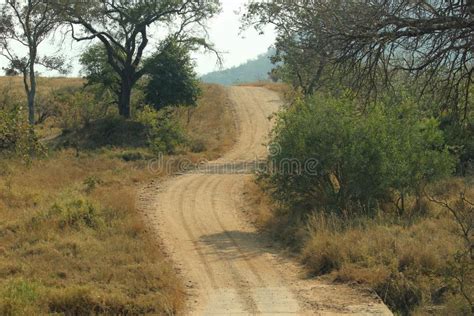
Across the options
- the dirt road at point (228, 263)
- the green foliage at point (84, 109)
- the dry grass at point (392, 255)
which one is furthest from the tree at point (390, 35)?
the green foliage at point (84, 109)

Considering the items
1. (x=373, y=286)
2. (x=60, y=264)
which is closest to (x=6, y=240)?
(x=60, y=264)

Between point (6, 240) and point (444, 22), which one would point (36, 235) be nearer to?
point (6, 240)

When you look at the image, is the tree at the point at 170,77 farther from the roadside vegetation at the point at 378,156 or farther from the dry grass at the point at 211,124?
the roadside vegetation at the point at 378,156

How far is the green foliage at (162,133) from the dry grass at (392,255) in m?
16.0

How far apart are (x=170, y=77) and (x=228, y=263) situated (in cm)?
2539

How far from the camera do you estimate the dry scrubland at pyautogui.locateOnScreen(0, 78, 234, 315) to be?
29.1ft

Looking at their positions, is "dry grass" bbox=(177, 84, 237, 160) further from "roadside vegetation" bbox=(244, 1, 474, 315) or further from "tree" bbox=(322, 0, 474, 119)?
"tree" bbox=(322, 0, 474, 119)

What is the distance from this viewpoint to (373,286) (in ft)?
33.1

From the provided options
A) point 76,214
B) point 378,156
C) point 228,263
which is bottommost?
point 228,263

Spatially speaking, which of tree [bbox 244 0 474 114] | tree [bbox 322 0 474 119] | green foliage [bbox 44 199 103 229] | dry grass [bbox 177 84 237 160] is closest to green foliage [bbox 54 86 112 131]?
dry grass [bbox 177 84 237 160]

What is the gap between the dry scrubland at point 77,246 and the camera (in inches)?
349

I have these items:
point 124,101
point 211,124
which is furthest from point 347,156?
point 211,124

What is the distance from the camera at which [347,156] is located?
14.2m

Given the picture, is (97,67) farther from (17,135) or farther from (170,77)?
(17,135)
